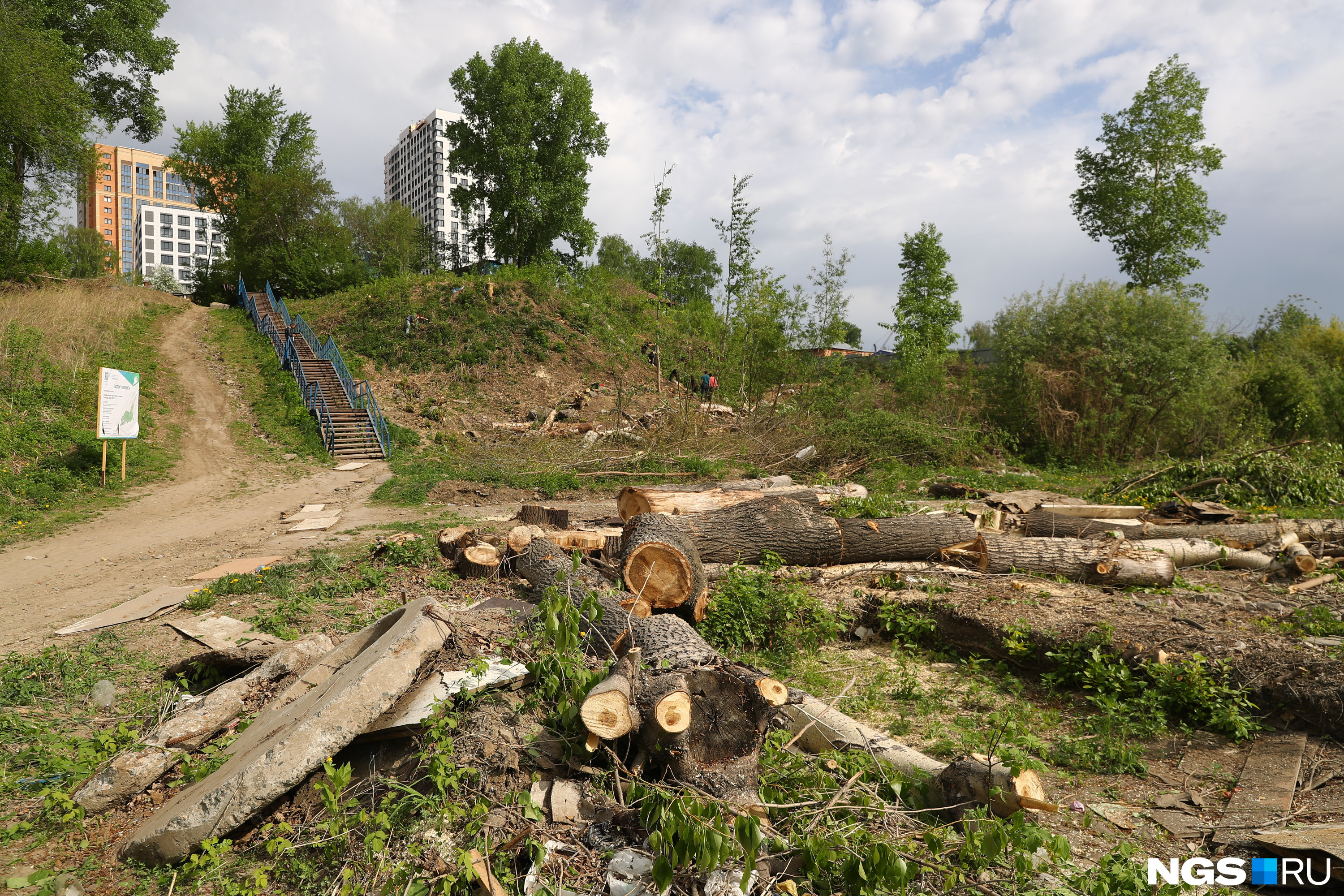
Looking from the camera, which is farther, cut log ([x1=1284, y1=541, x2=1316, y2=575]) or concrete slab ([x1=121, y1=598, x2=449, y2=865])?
cut log ([x1=1284, y1=541, x2=1316, y2=575])

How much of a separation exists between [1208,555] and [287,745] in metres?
10.1

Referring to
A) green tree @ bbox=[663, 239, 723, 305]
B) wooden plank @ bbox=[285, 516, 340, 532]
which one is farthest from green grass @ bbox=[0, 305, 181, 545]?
green tree @ bbox=[663, 239, 723, 305]

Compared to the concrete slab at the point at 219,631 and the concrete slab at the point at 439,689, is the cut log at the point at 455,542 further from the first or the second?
the concrete slab at the point at 439,689

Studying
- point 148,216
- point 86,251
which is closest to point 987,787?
point 86,251

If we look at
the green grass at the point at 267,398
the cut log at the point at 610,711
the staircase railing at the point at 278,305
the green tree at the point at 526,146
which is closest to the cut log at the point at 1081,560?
the cut log at the point at 610,711

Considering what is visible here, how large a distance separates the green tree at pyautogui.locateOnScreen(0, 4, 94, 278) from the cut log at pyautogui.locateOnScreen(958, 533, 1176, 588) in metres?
28.0

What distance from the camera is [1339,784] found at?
140 inches

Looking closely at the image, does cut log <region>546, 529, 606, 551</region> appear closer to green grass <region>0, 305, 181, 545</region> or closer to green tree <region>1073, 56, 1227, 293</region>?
green grass <region>0, 305, 181, 545</region>

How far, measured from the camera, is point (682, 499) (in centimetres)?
877

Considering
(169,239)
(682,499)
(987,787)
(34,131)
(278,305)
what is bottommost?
(987,787)

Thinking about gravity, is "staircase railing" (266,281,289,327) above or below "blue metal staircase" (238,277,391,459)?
above

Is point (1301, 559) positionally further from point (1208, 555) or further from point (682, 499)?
point (682, 499)

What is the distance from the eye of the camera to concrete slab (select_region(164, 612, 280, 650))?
5.47m

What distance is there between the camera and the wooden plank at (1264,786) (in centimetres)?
328
